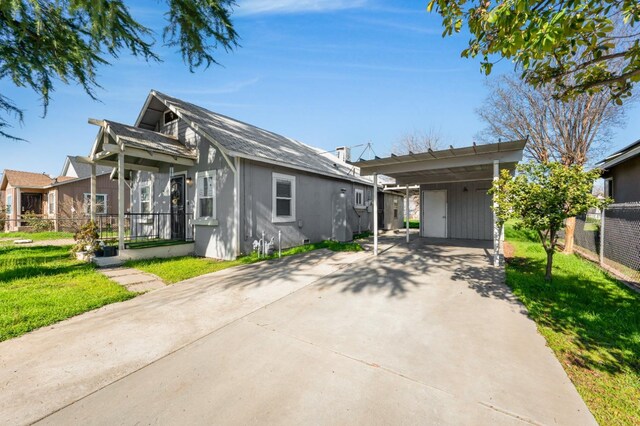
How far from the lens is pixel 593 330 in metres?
3.35

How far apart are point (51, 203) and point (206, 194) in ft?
61.6

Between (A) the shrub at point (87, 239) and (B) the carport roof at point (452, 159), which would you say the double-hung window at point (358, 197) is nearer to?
(B) the carport roof at point (452, 159)

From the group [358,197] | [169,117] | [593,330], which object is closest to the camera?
[593,330]

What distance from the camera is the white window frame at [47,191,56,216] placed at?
60.8ft

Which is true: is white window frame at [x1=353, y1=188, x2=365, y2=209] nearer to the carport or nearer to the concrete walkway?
the carport

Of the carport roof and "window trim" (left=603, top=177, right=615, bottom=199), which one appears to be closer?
the carport roof

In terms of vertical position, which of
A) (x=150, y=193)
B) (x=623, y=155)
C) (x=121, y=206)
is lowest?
(x=121, y=206)

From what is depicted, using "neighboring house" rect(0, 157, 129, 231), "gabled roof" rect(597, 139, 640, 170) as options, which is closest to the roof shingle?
"neighboring house" rect(0, 157, 129, 231)

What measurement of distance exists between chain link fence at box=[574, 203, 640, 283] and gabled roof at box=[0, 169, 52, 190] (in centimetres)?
2988

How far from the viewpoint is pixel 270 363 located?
273cm

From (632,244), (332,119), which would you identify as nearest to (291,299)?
(632,244)

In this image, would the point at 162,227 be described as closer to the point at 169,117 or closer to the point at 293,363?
the point at 169,117

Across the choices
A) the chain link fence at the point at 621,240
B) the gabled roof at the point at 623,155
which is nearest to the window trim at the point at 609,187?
the gabled roof at the point at 623,155

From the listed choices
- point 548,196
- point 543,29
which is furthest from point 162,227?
point 548,196
